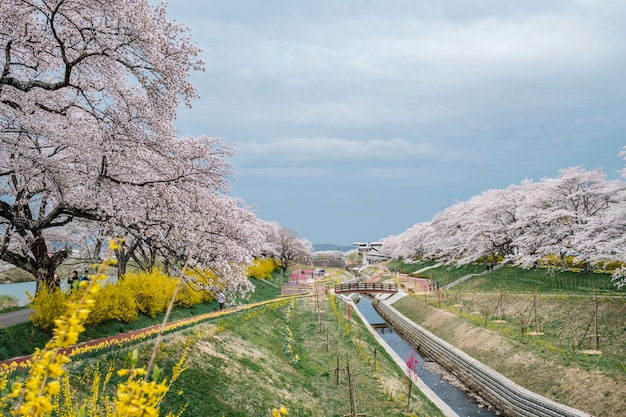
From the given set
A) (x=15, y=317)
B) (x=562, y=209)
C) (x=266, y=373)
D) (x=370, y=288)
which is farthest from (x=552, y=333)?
(x=370, y=288)

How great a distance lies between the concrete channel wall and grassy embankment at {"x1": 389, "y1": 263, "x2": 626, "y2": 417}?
68 cm

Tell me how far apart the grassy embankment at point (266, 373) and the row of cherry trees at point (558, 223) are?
14334 mm

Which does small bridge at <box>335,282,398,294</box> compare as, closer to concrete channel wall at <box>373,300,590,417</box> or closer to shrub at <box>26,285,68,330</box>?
concrete channel wall at <box>373,300,590,417</box>

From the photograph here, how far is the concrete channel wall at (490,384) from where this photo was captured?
1664 cm

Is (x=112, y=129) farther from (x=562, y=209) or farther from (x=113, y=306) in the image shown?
(x=562, y=209)

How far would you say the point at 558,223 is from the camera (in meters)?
40.3

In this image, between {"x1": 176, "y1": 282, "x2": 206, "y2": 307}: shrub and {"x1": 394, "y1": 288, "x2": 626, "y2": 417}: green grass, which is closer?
{"x1": 394, "y1": 288, "x2": 626, "y2": 417}: green grass

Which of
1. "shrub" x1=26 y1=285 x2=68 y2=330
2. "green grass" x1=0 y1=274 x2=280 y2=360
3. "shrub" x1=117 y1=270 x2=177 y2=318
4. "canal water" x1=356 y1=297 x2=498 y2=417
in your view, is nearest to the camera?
"green grass" x1=0 y1=274 x2=280 y2=360

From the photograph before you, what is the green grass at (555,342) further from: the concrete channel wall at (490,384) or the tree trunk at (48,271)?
the tree trunk at (48,271)

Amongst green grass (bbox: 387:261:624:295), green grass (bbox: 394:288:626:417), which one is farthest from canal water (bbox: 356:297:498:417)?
green grass (bbox: 387:261:624:295)

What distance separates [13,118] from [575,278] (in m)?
39.2

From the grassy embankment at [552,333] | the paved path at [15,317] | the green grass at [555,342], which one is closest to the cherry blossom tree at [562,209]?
the grassy embankment at [552,333]

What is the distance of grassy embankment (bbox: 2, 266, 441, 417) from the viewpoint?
12.0m

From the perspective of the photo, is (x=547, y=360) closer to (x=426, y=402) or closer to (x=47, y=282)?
(x=426, y=402)
